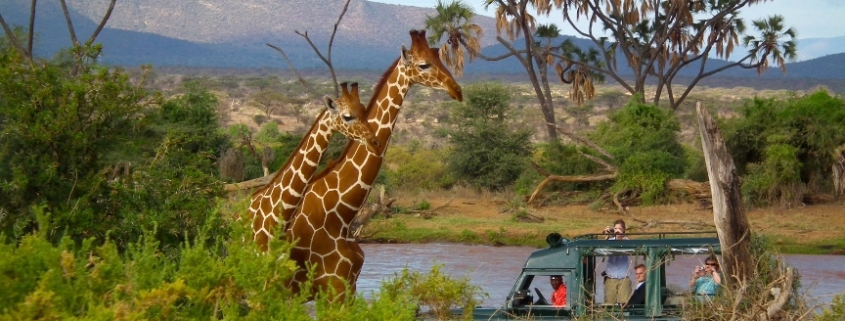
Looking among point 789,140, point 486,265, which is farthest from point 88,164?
point 789,140

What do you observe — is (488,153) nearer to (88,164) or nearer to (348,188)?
(348,188)

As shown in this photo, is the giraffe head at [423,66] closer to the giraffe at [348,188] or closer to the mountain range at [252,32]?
the giraffe at [348,188]

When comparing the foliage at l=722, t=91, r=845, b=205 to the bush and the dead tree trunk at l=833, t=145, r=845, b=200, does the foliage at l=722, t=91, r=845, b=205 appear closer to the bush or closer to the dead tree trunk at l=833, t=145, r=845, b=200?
the dead tree trunk at l=833, t=145, r=845, b=200

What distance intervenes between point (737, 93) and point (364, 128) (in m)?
70.2

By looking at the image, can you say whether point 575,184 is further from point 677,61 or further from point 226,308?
point 226,308

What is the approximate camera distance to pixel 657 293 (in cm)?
1000

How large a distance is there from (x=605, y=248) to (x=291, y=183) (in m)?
2.64

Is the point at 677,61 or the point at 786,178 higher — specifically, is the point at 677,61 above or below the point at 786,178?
above

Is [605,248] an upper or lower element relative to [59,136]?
lower

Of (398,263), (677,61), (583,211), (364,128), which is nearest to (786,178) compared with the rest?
(583,211)

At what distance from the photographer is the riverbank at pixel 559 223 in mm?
20625

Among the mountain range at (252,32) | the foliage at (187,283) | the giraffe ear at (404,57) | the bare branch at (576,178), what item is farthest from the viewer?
the mountain range at (252,32)

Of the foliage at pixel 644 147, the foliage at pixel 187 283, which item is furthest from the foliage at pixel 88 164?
the foliage at pixel 644 147

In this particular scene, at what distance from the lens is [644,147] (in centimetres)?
2428
